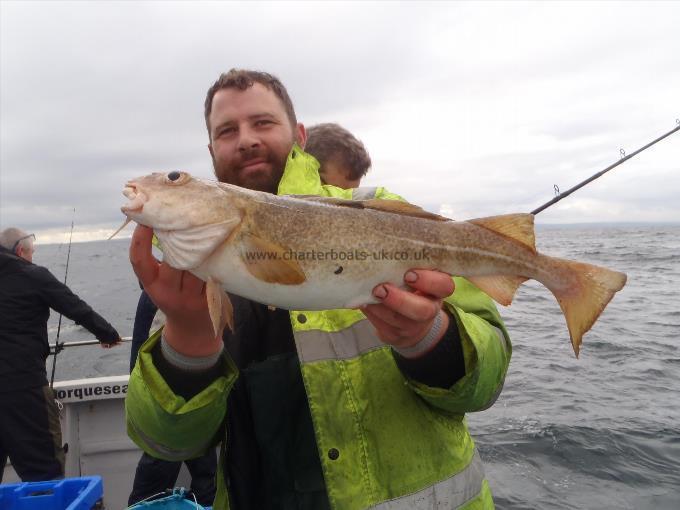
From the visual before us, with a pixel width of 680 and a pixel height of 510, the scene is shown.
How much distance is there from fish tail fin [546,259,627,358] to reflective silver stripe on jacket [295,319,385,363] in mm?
1085

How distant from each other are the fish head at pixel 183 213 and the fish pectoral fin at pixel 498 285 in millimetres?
1380

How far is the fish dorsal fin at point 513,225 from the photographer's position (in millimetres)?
2846

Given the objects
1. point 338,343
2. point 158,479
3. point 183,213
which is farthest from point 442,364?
point 158,479

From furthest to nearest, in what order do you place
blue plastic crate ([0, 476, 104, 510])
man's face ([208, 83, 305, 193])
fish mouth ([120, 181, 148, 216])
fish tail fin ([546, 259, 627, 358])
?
1. blue plastic crate ([0, 476, 104, 510])
2. man's face ([208, 83, 305, 193])
3. fish tail fin ([546, 259, 627, 358])
4. fish mouth ([120, 181, 148, 216])

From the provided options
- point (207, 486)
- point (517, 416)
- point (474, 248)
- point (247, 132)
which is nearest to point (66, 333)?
point (207, 486)

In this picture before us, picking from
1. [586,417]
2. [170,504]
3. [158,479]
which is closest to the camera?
[170,504]

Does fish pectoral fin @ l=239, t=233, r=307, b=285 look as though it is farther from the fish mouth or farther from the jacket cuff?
the jacket cuff

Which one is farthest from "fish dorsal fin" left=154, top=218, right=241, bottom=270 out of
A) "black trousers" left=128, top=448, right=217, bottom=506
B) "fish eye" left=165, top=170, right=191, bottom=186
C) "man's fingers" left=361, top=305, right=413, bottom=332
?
"black trousers" left=128, top=448, right=217, bottom=506

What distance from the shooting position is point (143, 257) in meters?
2.36

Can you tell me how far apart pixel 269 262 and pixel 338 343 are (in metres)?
0.61

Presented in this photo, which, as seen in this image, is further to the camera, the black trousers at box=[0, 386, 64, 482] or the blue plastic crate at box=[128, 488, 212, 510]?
the black trousers at box=[0, 386, 64, 482]

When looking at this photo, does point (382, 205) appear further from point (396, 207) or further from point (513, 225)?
point (513, 225)

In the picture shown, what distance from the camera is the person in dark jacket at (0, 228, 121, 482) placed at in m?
6.14

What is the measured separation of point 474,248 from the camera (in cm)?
273
